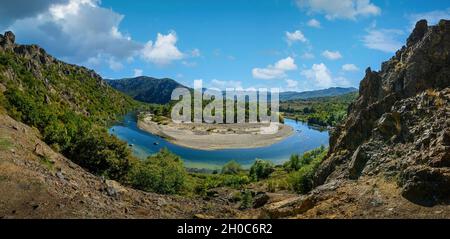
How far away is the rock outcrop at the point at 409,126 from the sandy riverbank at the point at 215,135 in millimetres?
102646

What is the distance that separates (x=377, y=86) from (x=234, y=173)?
212 feet

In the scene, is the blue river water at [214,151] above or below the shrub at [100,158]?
below

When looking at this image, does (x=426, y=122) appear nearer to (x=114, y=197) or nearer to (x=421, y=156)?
(x=421, y=156)

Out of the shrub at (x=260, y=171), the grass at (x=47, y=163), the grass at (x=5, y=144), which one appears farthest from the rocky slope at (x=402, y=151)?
the shrub at (x=260, y=171)

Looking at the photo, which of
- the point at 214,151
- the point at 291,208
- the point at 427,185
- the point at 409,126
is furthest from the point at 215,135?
the point at 427,185

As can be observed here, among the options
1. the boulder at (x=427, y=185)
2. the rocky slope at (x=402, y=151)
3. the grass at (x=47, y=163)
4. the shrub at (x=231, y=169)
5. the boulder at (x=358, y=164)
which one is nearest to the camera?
the boulder at (x=427, y=185)

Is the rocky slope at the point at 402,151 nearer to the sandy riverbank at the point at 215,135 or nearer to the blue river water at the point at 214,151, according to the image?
the blue river water at the point at 214,151

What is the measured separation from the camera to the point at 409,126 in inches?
1068

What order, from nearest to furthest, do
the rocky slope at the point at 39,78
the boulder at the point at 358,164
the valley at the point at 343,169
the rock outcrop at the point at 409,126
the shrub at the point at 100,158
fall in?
the rock outcrop at the point at 409,126, the valley at the point at 343,169, the boulder at the point at 358,164, the shrub at the point at 100,158, the rocky slope at the point at 39,78

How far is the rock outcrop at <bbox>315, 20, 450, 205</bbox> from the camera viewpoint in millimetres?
21938

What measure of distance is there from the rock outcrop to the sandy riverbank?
10265cm

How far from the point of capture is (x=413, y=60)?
33000 mm

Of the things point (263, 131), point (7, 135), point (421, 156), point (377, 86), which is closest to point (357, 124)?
point (377, 86)

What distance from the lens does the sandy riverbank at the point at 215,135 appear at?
146375 millimetres
